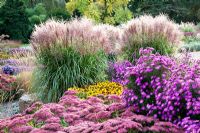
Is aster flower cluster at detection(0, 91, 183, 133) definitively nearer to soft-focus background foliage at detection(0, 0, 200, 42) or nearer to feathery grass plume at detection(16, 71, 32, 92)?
feathery grass plume at detection(16, 71, 32, 92)

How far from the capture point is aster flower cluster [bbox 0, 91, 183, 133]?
15.4 ft

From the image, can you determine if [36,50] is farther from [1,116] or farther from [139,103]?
[139,103]

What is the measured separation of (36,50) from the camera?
9.08m

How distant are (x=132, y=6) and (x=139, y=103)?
91.9 ft

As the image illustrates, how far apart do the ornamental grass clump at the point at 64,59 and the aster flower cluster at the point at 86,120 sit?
2.04 meters

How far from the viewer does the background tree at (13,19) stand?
2748 cm

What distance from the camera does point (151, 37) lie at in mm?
9648

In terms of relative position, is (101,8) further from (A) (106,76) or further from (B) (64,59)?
(B) (64,59)

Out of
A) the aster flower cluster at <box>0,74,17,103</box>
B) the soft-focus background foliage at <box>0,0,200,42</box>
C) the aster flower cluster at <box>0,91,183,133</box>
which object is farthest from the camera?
the soft-focus background foliage at <box>0,0,200,42</box>

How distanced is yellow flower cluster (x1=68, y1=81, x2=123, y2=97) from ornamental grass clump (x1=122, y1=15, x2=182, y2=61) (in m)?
1.60

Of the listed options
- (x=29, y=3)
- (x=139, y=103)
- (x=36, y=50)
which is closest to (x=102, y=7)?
(x=36, y=50)

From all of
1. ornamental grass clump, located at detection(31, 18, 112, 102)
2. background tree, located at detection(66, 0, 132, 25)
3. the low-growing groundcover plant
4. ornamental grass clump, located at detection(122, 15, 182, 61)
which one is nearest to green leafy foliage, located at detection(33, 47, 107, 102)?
ornamental grass clump, located at detection(31, 18, 112, 102)

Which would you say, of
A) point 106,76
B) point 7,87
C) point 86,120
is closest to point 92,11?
point 7,87

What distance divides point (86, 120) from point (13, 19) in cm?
2293
